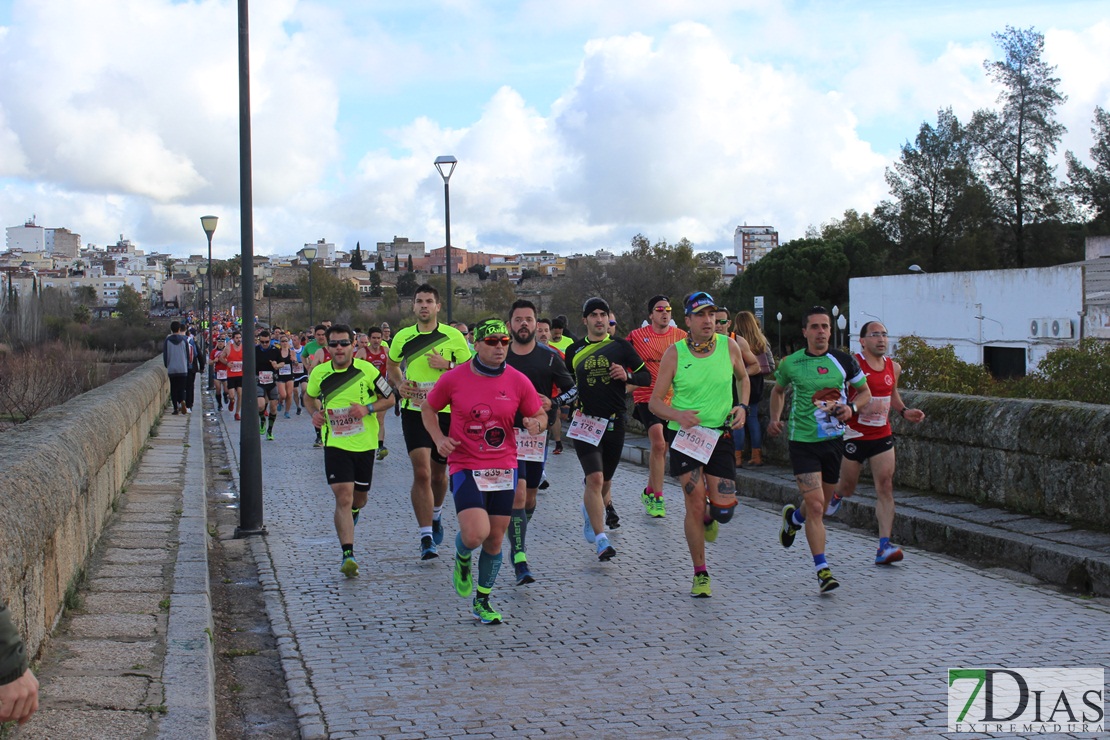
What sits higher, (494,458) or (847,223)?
(847,223)

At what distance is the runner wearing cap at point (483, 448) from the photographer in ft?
23.5

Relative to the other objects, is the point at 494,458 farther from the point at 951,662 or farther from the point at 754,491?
the point at 754,491

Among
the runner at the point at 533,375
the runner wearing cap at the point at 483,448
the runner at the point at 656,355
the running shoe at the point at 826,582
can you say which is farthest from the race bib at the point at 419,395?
the running shoe at the point at 826,582

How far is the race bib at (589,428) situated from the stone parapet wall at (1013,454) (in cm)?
336

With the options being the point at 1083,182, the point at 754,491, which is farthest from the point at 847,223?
the point at 754,491

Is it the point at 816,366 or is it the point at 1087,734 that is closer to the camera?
the point at 1087,734

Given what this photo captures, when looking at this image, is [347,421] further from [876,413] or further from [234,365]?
A: [234,365]

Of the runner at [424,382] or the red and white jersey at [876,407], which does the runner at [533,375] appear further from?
the red and white jersey at [876,407]

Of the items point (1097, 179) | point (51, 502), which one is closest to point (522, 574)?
point (51, 502)

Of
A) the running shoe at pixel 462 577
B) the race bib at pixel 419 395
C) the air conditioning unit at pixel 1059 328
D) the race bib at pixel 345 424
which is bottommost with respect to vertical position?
the running shoe at pixel 462 577

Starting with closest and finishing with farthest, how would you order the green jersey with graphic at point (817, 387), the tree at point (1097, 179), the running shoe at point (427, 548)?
the green jersey with graphic at point (817, 387), the running shoe at point (427, 548), the tree at point (1097, 179)

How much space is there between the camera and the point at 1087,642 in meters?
6.44

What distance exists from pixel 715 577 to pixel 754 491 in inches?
189

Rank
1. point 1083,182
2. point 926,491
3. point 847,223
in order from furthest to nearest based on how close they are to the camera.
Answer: point 847,223 < point 1083,182 < point 926,491
